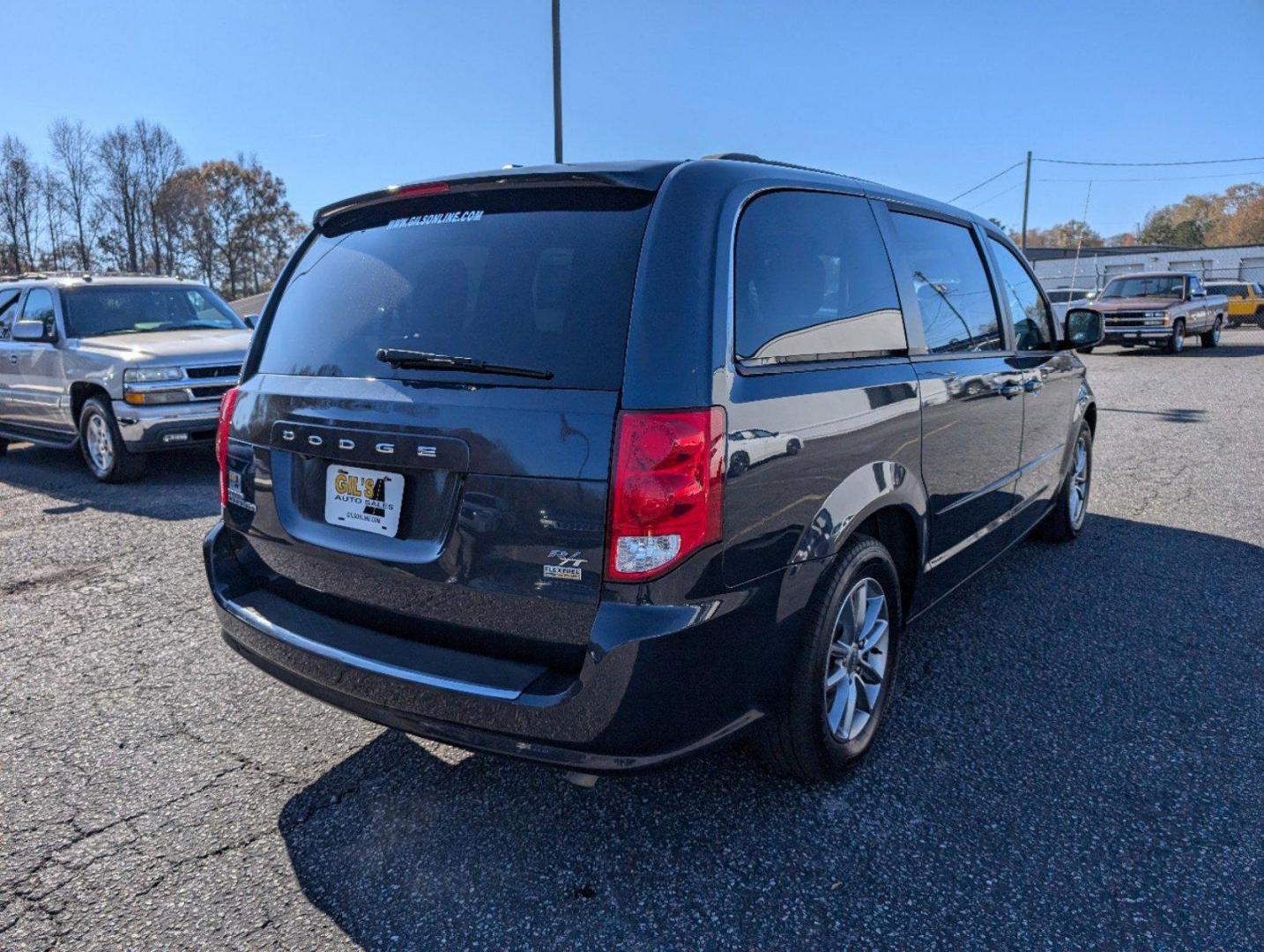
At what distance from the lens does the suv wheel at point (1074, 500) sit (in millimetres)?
5320

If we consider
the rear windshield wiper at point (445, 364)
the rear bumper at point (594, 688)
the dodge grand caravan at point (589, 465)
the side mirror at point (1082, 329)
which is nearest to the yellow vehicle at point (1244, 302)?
the side mirror at point (1082, 329)

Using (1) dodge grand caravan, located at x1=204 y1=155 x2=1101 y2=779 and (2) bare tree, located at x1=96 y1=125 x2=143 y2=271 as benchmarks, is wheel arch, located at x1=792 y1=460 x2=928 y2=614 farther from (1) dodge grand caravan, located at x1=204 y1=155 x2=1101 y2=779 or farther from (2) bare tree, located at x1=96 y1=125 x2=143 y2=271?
(2) bare tree, located at x1=96 y1=125 x2=143 y2=271

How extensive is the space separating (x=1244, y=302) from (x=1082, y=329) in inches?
1428

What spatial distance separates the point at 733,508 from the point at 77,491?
24.1 feet

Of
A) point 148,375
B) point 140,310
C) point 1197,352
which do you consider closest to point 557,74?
point 140,310

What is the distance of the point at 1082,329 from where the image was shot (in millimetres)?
4867

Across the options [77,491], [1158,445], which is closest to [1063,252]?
[1158,445]

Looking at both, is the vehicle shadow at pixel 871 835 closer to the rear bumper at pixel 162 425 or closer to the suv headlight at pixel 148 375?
the rear bumper at pixel 162 425

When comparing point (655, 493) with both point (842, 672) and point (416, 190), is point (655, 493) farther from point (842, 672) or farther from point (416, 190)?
point (416, 190)

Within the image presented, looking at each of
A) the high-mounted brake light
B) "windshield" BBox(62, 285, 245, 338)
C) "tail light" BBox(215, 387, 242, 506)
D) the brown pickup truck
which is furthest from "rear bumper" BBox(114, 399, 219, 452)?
the brown pickup truck

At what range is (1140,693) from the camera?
11.2 ft

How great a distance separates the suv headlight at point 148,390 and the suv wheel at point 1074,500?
680 centimetres

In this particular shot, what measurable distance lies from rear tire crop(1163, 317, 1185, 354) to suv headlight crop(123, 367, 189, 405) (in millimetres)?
21676

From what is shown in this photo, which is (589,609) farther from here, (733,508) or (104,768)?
(104,768)
